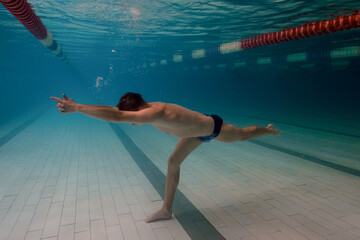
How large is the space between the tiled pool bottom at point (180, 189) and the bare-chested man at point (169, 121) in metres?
0.62

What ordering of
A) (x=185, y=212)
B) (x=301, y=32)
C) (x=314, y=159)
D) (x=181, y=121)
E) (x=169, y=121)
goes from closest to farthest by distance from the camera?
(x=169, y=121) → (x=181, y=121) → (x=185, y=212) → (x=314, y=159) → (x=301, y=32)

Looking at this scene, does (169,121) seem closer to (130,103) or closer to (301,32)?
(130,103)

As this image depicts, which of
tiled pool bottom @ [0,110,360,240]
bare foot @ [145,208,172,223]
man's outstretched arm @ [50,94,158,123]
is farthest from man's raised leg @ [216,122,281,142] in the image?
man's outstretched arm @ [50,94,158,123]

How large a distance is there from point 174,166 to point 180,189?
1.27 m

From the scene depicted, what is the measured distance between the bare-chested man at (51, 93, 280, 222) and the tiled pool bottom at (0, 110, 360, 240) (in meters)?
0.62

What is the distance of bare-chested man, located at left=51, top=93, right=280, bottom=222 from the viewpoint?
2033 mm

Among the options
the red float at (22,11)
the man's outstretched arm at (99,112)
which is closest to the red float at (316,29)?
the man's outstretched arm at (99,112)

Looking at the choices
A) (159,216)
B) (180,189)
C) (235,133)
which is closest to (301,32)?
(235,133)

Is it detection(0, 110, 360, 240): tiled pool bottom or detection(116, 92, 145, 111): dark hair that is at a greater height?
detection(116, 92, 145, 111): dark hair

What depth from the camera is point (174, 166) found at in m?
3.13

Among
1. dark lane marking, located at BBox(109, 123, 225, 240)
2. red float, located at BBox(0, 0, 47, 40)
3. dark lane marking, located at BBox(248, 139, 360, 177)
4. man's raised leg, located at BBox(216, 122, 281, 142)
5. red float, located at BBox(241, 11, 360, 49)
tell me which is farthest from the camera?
red float, located at BBox(241, 11, 360, 49)

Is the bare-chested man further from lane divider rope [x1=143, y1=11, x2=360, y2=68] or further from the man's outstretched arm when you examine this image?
lane divider rope [x1=143, y1=11, x2=360, y2=68]

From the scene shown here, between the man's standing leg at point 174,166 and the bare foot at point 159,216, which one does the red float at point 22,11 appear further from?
the bare foot at point 159,216

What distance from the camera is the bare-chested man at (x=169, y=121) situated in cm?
203
